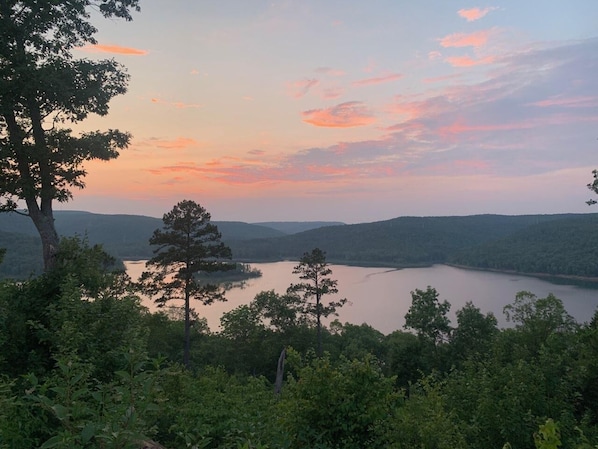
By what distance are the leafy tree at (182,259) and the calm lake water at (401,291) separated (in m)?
35.1

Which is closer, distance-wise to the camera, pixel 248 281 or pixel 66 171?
pixel 66 171

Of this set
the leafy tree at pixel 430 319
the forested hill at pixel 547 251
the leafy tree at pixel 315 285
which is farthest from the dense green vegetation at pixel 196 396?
the forested hill at pixel 547 251

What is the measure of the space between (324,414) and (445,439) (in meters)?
1.76

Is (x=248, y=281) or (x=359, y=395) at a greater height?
(x=359, y=395)

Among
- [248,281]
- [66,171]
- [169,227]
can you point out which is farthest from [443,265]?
[66,171]

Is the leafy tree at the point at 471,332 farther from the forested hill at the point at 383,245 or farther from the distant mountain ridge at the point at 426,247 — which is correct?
the forested hill at the point at 383,245

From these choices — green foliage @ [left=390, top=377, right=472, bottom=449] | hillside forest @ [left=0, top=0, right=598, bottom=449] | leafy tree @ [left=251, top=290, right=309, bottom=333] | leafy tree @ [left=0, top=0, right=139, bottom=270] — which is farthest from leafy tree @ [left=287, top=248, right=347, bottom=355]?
green foliage @ [left=390, top=377, right=472, bottom=449]

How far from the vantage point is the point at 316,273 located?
33781 millimetres

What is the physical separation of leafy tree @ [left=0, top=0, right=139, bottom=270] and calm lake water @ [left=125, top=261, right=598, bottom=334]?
4948 centimetres

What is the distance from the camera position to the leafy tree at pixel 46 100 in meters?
9.17

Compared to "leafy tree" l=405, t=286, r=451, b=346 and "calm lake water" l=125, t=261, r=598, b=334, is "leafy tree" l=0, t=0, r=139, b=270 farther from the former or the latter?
"calm lake water" l=125, t=261, r=598, b=334

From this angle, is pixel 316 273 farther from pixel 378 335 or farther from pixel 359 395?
pixel 359 395

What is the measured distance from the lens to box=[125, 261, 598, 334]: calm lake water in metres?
69.5

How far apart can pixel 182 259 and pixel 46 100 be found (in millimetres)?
14355
